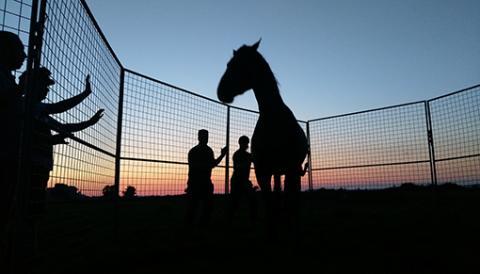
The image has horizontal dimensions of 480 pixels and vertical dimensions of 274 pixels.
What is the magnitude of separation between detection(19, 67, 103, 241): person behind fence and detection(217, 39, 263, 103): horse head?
1.82m

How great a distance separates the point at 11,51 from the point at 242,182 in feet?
16.3

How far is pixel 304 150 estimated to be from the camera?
4852 millimetres

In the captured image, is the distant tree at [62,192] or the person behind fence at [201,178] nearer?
the distant tree at [62,192]

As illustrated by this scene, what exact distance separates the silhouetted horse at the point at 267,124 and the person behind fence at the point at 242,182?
2185 millimetres

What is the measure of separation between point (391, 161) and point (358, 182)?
1176 millimetres

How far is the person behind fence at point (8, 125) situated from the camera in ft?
8.43

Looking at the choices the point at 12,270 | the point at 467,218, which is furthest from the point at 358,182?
the point at 12,270

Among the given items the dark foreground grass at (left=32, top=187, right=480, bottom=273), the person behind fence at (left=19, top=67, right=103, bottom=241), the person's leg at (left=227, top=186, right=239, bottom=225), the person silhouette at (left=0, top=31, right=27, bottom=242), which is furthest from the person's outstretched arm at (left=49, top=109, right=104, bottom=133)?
the person's leg at (left=227, top=186, right=239, bottom=225)

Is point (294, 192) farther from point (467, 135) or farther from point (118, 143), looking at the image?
point (467, 135)

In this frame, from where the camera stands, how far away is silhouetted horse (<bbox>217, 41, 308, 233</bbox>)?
4.11 m

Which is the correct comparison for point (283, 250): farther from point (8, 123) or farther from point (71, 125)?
point (8, 123)

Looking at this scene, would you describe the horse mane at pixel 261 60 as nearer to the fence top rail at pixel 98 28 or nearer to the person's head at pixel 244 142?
the fence top rail at pixel 98 28

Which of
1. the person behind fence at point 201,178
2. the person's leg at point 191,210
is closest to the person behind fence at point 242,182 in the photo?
the person behind fence at point 201,178

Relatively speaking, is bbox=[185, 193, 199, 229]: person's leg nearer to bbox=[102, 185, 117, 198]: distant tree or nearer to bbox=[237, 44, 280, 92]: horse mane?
bbox=[102, 185, 117, 198]: distant tree
